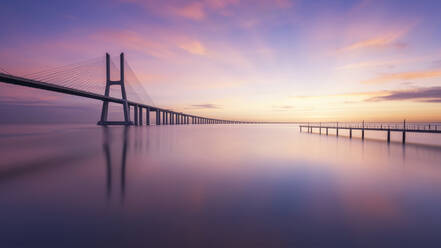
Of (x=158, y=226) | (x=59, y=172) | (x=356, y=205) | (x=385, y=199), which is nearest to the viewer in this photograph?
(x=158, y=226)

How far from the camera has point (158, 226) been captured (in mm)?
4055

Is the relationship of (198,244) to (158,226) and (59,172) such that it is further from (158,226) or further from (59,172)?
(59,172)

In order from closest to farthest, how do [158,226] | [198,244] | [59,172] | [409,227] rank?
1. [198,244]
2. [158,226]
3. [409,227]
4. [59,172]

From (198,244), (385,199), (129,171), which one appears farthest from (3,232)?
(385,199)

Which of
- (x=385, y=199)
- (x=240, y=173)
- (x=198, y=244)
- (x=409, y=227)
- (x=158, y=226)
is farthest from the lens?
(x=240, y=173)

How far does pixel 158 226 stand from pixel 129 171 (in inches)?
233

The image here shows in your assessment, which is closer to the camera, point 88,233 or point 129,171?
point 88,233

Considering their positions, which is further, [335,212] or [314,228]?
[335,212]

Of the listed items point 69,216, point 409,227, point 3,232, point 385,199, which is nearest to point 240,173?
→ point 385,199

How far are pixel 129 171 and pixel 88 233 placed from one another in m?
5.76

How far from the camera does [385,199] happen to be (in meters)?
6.14

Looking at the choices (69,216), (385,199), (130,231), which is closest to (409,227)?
(385,199)

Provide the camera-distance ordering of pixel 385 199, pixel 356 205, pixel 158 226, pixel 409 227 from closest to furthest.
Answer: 1. pixel 158 226
2. pixel 409 227
3. pixel 356 205
4. pixel 385 199

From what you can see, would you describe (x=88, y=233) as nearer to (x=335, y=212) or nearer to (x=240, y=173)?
(x=335, y=212)
